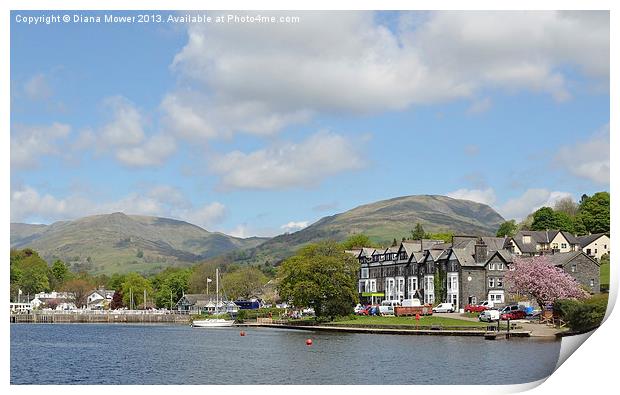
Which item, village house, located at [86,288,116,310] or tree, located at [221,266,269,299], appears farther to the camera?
village house, located at [86,288,116,310]

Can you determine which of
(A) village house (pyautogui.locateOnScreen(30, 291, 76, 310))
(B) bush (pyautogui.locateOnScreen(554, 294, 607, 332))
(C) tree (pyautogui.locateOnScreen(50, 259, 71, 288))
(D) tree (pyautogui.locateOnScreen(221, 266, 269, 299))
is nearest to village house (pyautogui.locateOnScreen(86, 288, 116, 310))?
(A) village house (pyautogui.locateOnScreen(30, 291, 76, 310))

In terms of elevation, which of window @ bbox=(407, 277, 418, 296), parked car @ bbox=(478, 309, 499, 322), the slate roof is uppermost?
the slate roof

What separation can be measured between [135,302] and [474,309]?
2341 inches

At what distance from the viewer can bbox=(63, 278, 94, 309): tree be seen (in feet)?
309

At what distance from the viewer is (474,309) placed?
4606 centimetres

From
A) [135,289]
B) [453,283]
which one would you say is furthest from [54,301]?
[453,283]

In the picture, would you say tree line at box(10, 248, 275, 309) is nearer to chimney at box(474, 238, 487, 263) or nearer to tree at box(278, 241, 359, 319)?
tree at box(278, 241, 359, 319)

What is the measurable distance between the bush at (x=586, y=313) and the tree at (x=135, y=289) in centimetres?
7145

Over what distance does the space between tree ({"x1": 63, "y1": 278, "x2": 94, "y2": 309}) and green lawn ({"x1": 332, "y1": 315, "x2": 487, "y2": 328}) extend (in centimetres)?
5366

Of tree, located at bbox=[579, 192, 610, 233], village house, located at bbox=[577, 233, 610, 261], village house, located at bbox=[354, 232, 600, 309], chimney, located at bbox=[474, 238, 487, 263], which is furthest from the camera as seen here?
chimney, located at bbox=[474, 238, 487, 263]

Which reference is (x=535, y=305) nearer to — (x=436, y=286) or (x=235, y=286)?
(x=436, y=286)

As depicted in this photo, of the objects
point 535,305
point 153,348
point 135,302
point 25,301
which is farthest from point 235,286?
point 153,348

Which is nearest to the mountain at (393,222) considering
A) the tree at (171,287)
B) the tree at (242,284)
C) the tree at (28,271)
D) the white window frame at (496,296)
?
the tree at (171,287)

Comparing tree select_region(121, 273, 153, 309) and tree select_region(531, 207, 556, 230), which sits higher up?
tree select_region(531, 207, 556, 230)
